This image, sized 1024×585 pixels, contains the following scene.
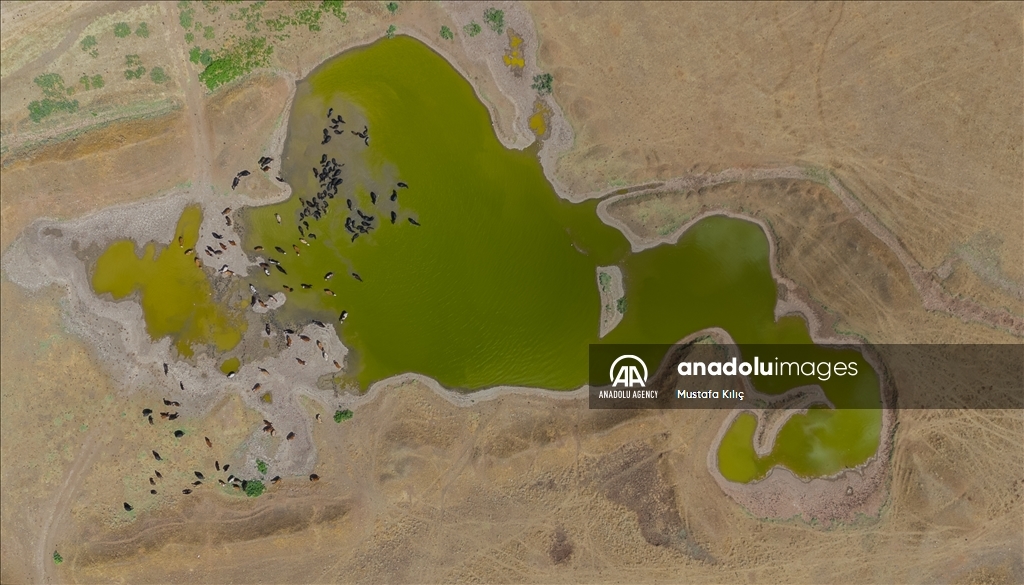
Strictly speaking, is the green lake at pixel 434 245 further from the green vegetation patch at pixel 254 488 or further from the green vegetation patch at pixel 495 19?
the green vegetation patch at pixel 254 488

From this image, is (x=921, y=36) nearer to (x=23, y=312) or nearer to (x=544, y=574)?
(x=544, y=574)

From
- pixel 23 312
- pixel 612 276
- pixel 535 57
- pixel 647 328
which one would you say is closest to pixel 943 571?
pixel 647 328

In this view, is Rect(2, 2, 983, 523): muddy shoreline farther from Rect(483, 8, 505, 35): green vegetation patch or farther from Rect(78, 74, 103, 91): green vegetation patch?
Rect(78, 74, 103, 91): green vegetation patch

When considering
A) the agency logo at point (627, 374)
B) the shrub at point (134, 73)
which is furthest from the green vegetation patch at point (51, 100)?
the agency logo at point (627, 374)

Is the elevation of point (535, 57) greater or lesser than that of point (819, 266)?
greater

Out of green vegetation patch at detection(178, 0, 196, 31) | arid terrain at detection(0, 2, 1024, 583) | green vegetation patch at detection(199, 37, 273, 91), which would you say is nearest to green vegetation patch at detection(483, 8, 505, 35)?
arid terrain at detection(0, 2, 1024, 583)

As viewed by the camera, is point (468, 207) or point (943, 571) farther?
point (468, 207)
